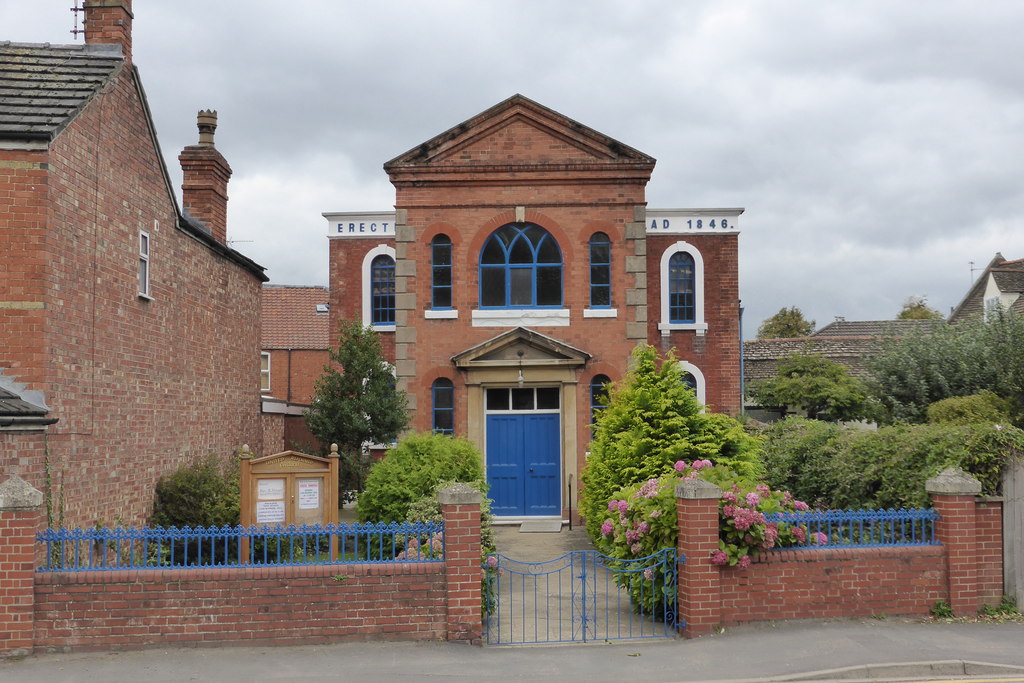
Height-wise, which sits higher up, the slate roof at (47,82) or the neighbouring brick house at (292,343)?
the slate roof at (47,82)

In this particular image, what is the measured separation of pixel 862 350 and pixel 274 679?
1053 inches

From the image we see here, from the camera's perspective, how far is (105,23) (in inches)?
555

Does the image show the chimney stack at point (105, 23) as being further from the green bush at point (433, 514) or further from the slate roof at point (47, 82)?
the green bush at point (433, 514)

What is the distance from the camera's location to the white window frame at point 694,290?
2061cm

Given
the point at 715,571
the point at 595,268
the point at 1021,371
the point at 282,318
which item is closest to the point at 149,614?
the point at 715,571

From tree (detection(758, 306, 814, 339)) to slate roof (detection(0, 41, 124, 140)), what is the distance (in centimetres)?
4789

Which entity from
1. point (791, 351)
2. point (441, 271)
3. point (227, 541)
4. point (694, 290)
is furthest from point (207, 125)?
point (791, 351)

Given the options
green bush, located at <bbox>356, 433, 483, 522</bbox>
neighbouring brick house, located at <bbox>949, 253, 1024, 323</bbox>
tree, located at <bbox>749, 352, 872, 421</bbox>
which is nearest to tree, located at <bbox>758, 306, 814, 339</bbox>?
neighbouring brick house, located at <bbox>949, 253, 1024, 323</bbox>

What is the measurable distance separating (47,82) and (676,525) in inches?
403

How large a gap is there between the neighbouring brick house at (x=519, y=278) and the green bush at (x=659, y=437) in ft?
12.0

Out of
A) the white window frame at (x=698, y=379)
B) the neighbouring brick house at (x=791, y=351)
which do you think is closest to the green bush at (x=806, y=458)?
the white window frame at (x=698, y=379)

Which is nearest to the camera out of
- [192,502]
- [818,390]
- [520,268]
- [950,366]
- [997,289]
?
[192,502]

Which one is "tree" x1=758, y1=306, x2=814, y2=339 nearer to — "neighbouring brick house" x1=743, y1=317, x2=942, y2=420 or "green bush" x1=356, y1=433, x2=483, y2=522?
"neighbouring brick house" x1=743, y1=317, x2=942, y2=420

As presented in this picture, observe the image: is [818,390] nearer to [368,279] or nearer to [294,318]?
[368,279]
